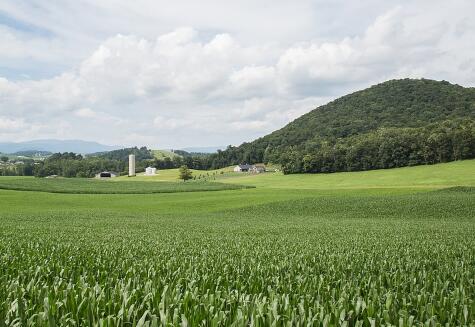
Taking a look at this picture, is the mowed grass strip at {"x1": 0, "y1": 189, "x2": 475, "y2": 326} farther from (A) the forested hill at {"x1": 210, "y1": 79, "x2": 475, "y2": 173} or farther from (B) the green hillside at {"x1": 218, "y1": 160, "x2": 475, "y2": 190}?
(A) the forested hill at {"x1": 210, "y1": 79, "x2": 475, "y2": 173}

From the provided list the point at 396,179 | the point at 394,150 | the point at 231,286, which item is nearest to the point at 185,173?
the point at 394,150

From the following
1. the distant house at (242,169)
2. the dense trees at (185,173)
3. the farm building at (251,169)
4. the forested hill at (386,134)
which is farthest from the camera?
the distant house at (242,169)

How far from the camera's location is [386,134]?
11862 cm

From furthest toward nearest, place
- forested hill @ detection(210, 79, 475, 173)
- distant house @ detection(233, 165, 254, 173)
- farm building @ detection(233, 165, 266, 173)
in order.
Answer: distant house @ detection(233, 165, 254, 173) < farm building @ detection(233, 165, 266, 173) < forested hill @ detection(210, 79, 475, 173)

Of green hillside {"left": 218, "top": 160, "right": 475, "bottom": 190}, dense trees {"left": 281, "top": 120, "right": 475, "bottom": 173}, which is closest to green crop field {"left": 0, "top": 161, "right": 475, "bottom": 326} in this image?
green hillside {"left": 218, "top": 160, "right": 475, "bottom": 190}

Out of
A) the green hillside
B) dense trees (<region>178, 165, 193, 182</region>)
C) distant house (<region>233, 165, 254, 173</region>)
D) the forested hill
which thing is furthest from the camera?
distant house (<region>233, 165, 254, 173</region>)

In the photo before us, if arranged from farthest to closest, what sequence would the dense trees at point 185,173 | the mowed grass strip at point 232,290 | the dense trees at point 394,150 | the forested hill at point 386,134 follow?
the dense trees at point 185,173
the forested hill at point 386,134
the dense trees at point 394,150
the mowed grass strip at point 232,290

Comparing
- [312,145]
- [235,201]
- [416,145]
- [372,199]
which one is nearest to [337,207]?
[372,199]

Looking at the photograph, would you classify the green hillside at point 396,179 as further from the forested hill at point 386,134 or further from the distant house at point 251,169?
the distant house at point 251,169

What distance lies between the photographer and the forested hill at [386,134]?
4262 inches

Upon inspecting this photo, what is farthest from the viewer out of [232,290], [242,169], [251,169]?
[242,169]

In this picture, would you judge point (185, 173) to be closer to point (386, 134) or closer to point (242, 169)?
point (242, 169)

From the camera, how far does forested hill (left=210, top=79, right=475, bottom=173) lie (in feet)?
355

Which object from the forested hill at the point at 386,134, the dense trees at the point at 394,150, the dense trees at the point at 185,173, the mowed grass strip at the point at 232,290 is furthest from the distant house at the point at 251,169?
the mowed grass strip at the point at 232,290
